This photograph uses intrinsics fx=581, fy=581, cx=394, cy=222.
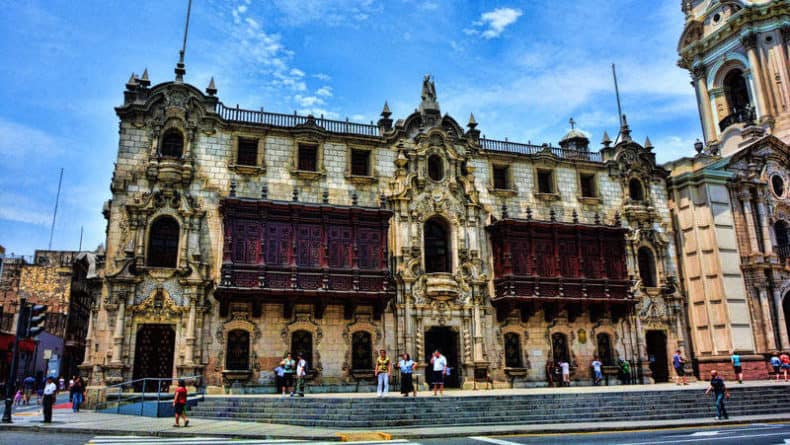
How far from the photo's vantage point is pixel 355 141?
28734 millimetres

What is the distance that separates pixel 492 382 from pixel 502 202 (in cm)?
921

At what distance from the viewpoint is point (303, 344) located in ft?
83.5

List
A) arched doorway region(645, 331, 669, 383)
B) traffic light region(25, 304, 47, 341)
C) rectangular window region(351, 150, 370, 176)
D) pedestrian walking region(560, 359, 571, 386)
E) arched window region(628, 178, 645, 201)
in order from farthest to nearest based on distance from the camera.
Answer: arched window region(628, 178, 645, 201)
arched doorway region(645, 331, 669, 383)
rectangular window region(351, 150, 370, 176)
pedestrian walking region(560, 359, 571, 386)
traffic light region(25, 304, 47, 341)

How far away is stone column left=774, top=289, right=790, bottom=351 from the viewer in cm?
3156

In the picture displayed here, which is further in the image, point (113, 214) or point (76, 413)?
point (113, 214)

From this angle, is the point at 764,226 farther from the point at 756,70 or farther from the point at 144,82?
the point at 144,82

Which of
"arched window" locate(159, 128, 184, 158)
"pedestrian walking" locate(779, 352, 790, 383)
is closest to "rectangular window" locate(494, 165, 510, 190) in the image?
"arched window" locate(159, 128, 184, 158)

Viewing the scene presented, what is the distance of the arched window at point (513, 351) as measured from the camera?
92.9ft

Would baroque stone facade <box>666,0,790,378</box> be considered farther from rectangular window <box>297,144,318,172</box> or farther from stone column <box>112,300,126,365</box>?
stone column <box>112,300,126,365</box>

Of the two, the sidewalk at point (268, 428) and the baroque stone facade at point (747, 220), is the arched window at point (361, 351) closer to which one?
the sidewalk at point (268, 428)

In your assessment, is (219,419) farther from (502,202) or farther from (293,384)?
(502,202)

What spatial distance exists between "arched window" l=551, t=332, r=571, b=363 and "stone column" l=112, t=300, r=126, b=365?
19.7 metres

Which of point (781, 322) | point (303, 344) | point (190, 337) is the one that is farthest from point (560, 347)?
point (190, 337)

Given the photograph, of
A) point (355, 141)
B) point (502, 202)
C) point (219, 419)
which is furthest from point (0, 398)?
point (502, 202)
